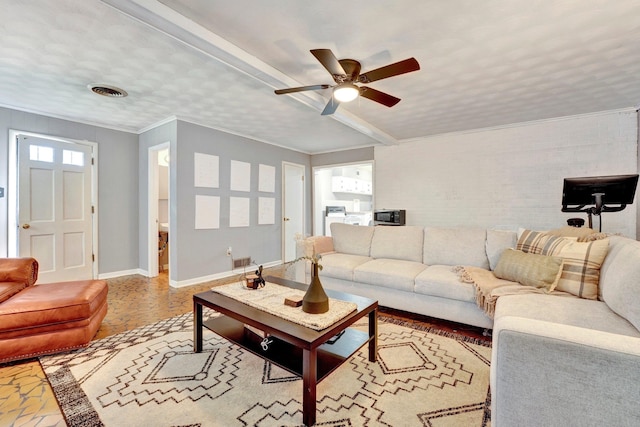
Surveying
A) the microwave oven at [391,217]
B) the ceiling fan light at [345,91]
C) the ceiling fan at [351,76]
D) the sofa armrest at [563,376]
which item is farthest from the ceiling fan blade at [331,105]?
the microwave oven at [391,217]

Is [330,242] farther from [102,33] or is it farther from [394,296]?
[102,33]

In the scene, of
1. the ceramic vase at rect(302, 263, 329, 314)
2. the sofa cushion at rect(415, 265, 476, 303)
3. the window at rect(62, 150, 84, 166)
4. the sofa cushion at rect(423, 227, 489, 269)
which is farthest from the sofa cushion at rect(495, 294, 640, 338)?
the window at rect(62, 150, 84, 166)

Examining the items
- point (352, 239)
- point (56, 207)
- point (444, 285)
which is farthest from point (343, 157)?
point (56, 207)

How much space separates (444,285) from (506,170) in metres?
2.88

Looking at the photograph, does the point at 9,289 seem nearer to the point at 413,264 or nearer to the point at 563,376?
the point at 563,376

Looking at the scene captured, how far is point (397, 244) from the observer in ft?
11.1

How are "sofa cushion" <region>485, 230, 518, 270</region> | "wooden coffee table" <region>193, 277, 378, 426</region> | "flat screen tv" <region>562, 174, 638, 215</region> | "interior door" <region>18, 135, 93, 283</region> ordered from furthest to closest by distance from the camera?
"interior door" <region>18, 135, 93, 283</region>, "sofa cushion" <region>485, 230, 518, 270</region>, "flat screen tv" <region>562, 174, 638, 215</region>, "wooden coffee table" <region>193, 277, 378, 426</region>

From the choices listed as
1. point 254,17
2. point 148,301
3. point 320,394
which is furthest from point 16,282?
point 254,17

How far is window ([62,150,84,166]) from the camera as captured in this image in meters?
3.96

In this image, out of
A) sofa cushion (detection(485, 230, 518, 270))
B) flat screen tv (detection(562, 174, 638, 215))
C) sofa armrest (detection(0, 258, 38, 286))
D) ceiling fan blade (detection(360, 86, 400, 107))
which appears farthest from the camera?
sofa cushion (detection(485, 230, 518, 270))

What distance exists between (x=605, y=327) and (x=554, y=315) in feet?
0.70

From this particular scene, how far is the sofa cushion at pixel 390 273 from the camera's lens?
8.99ft

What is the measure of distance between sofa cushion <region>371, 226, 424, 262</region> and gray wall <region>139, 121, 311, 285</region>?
2412mm

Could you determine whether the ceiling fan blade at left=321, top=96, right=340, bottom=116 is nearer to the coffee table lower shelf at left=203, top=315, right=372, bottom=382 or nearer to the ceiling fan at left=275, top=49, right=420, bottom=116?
the ceiling fan at left=275, top=49, right=420, bottom=116
